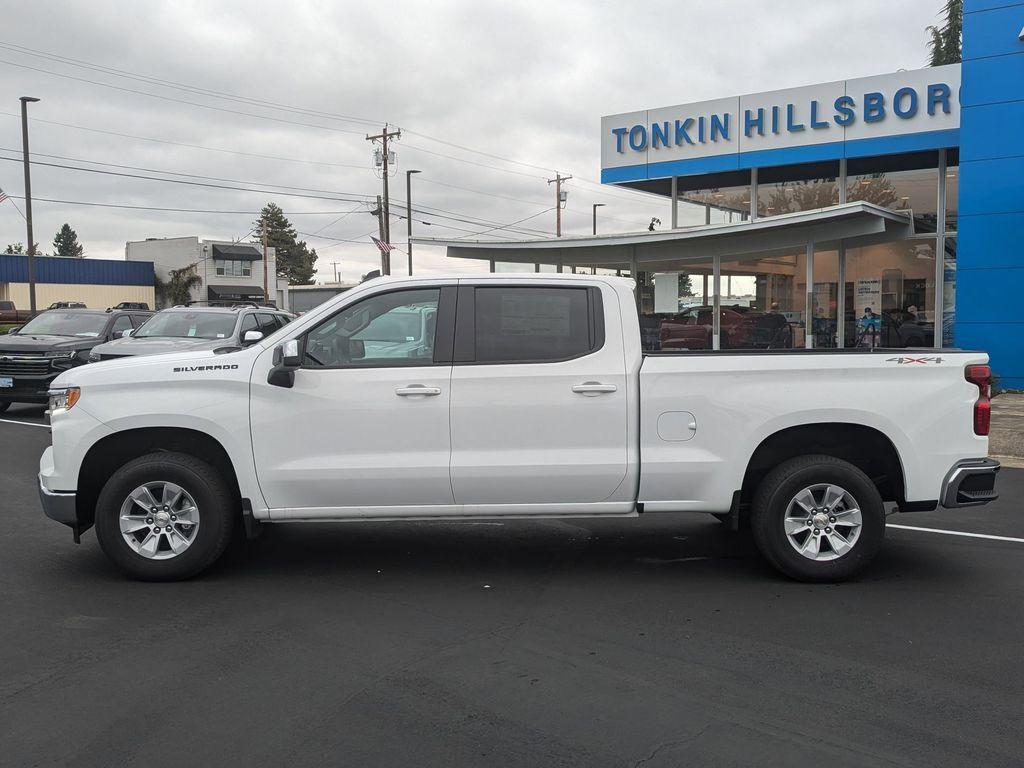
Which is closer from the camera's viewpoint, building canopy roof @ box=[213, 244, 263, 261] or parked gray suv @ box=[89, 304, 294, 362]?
parked gray suv @ box=[89, 304, 294, 362]

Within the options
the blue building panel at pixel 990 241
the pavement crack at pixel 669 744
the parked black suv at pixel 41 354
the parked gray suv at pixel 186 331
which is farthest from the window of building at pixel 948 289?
the pavement crack at pixel 669 744

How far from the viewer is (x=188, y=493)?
5992 mm

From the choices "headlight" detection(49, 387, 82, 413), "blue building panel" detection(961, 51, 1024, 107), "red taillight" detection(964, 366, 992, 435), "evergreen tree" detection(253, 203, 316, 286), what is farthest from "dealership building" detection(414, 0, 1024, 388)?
"evergreen tree" detection(253, 203, 316, 286)

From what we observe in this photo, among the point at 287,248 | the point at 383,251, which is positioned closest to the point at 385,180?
the point at 383,251

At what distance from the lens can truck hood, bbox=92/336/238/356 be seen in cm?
1370

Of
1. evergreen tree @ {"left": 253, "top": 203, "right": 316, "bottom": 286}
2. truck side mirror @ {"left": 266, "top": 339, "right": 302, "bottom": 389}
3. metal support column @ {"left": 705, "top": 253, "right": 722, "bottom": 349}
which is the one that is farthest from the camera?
evergreen tree @ {"left": 253, "top": 203, "right": 316, "bottom": 286}

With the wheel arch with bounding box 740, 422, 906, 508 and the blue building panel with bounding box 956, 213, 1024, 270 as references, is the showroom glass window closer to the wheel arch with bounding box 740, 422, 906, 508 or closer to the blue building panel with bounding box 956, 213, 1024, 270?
the blue building panel with bounding box 956, 213, 1024, 270

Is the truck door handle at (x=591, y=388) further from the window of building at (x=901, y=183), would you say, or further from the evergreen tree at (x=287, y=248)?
the evergreen tree at (x=287, y=248)

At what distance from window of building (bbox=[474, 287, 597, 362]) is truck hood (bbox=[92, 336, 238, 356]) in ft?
27.0

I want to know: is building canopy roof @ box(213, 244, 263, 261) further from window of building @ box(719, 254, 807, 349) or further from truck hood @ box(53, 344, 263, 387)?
truck hood @ box(53, 344, 263, 387)

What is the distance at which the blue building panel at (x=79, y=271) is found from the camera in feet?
220

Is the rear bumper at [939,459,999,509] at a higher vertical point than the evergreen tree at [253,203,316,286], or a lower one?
lower

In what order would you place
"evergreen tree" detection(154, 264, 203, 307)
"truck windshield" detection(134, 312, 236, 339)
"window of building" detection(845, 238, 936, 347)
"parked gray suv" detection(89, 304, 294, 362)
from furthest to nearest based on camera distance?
"evergreen tree" detection(154, 264, 203, 307) < "window of building" detection(845, 238, 936, 347) < "truck windshield" detection(134, 312, 236, 339) < "parked gray suv" detection(89, 304, 294, 362)

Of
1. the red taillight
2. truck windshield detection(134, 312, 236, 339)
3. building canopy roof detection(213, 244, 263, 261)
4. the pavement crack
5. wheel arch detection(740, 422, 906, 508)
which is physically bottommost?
the pavement crack
